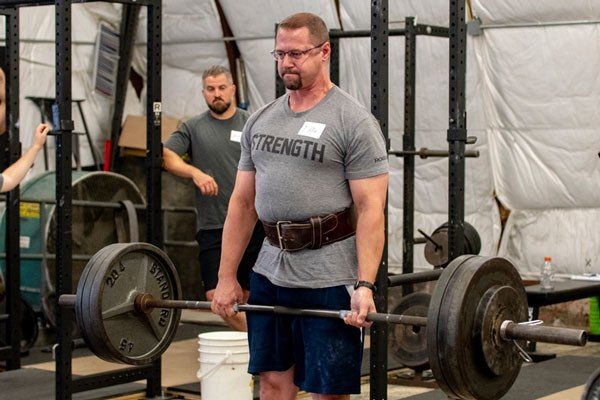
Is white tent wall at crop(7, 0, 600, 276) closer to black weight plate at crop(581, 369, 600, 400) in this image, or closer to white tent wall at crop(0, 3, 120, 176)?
white tent wall at crop(0, 3, 120, 176)

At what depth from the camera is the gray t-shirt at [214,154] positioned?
5.52 meters

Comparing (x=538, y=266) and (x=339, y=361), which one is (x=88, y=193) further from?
(x=339, y=361)

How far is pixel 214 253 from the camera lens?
5512 millimetres

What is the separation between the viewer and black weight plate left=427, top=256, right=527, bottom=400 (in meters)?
3.14

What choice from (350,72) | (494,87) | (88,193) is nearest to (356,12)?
(350,72)

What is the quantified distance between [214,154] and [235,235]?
6.50 feet

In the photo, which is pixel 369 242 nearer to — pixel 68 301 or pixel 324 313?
pixel 324 313

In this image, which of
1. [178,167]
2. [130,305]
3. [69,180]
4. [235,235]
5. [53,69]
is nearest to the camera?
[235,235]

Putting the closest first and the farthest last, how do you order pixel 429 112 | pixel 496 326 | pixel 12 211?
pixel 496 326 → pixel 12 211 → pixel 429 112

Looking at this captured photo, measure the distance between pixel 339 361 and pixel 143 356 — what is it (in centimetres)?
86

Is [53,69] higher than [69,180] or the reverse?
higher

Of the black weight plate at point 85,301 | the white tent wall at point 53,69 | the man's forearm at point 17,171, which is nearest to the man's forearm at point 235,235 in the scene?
the black weight plate at point 85,301

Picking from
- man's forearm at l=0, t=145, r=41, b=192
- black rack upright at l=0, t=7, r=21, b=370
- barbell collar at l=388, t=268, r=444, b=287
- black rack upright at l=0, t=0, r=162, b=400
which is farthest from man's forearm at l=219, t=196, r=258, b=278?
black rack upright at l=0, t=7, r=21, b=370

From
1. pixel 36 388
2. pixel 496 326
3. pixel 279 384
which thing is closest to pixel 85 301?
pixel 279 384
